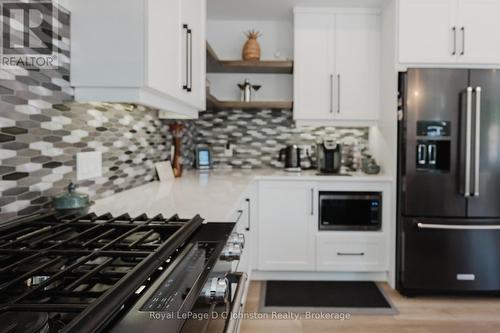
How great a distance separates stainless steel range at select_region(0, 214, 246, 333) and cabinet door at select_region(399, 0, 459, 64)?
227 cm

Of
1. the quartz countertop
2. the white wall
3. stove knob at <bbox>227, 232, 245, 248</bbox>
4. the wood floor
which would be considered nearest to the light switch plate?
the quartz countertop

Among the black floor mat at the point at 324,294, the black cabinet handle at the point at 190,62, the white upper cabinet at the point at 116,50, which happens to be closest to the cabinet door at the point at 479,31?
the black floor mat at the point at 324,294

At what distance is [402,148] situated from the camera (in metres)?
2.46

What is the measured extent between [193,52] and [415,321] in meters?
2.19

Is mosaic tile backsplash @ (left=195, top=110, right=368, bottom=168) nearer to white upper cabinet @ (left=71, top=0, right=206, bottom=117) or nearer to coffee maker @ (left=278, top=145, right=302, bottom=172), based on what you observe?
coffee maker @ (left=278, top=145, right=302, bottom=172)

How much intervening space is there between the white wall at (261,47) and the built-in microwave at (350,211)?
1181mm

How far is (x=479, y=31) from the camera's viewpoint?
2514 mm

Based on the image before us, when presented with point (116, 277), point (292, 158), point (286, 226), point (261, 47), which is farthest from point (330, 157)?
point (116, 277)

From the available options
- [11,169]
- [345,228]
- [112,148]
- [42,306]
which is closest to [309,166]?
[345,228]

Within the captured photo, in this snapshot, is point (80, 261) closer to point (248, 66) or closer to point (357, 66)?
point (248, 66)

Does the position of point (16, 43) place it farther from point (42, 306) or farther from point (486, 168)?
point (486, 168)

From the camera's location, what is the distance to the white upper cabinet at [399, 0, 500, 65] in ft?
8.23

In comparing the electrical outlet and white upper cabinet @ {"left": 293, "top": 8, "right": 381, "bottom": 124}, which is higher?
white upper cabinet @ {"left": 293, "top": 8, "right": 381, "bottom": 124}

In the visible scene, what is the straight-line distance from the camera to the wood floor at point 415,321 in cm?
203
